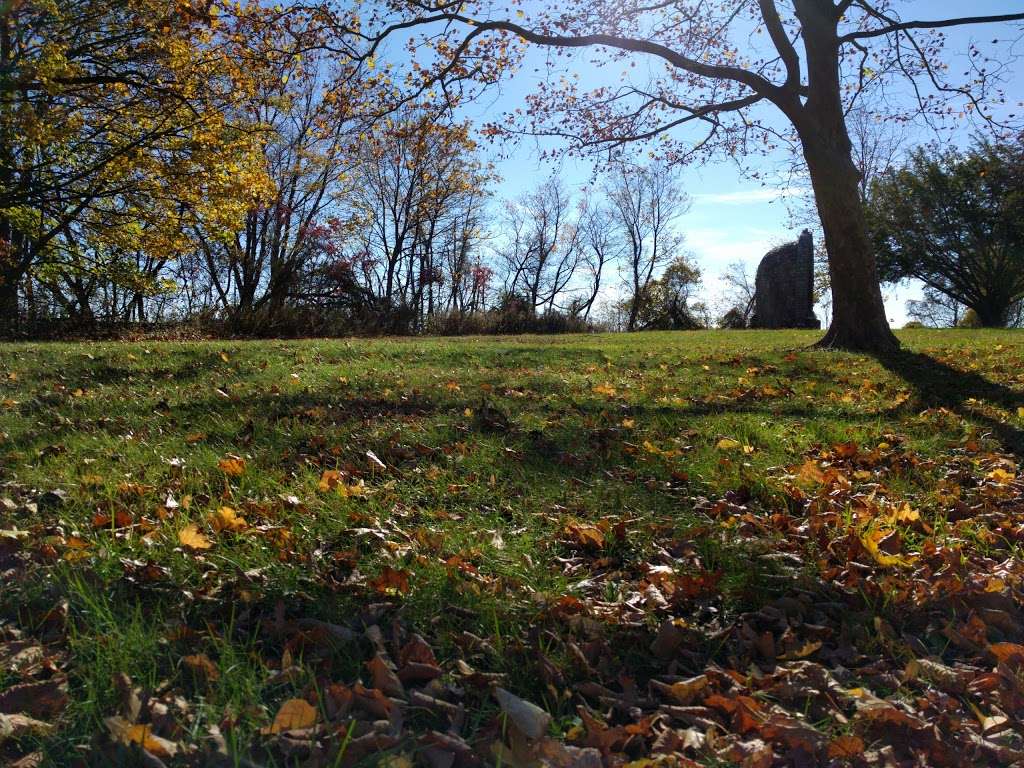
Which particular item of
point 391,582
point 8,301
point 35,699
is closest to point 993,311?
point 391,582

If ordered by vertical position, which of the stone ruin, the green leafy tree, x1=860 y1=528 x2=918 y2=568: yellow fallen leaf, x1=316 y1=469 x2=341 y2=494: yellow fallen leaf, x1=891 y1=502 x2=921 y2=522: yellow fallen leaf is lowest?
x1=860 y1=528 x2=918 y2=568: yellow fallen leaf

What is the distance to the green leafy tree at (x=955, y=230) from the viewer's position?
29.5 metres

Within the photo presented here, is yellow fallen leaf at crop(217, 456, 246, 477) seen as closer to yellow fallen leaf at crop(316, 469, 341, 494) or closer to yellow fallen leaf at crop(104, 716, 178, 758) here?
yellow fallen leaf at crop(316, 469, 341, 494)

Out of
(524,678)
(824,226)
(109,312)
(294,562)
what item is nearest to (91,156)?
(109,312)

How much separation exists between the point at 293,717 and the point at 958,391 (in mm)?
6824

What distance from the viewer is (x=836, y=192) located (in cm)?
971

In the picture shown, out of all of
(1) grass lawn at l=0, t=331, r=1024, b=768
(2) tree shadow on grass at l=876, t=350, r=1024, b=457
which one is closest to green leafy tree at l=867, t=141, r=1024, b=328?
(2) tree shadow on grass at l=876, t=350, r=1024, b=457

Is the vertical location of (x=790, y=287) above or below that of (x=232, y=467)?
above

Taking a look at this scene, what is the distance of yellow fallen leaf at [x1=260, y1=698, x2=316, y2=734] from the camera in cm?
185

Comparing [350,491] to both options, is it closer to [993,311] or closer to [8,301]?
[8,301]

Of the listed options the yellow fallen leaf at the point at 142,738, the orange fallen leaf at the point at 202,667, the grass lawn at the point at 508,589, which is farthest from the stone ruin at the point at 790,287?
the yellow fallen leaf at the point at 142,738

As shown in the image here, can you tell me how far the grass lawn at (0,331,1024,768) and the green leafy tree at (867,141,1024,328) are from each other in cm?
3072

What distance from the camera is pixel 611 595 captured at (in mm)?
2721

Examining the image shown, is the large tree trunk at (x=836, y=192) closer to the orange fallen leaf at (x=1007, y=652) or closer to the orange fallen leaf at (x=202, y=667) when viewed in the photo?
the orange fallen leaf at (x=1007, y=652)
